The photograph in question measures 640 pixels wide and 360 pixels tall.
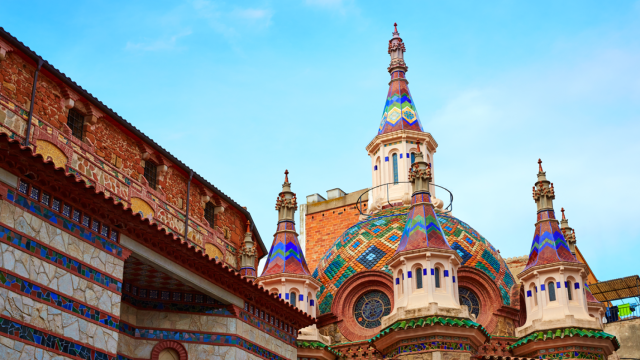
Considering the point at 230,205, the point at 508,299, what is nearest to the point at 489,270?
the point at 508,299

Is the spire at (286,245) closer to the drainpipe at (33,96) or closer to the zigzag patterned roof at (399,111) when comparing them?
the zigzag patterned roof at (399,111)

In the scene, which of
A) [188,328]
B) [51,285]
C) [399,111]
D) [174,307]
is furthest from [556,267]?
[51,285]

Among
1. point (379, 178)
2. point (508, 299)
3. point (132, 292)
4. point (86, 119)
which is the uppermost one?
point (379, 178)

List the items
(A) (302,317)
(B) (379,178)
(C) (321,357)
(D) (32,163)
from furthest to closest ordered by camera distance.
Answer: (B) (379,178)
(C) (321,357)
(A) (302,317)
(D) (32,163)

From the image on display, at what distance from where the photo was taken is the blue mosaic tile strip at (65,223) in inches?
440

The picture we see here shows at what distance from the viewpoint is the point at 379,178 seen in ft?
105

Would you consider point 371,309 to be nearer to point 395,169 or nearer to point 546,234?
point 546,234

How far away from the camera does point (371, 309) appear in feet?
86.1

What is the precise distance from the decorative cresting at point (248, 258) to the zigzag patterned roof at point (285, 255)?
131 cm

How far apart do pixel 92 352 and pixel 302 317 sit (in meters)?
7.01

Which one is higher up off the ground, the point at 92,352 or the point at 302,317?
the point at 302,317

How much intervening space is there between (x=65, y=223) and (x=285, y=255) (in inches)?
581

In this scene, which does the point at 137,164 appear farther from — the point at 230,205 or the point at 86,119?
the point at 230,205

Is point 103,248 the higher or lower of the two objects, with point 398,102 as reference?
lower
